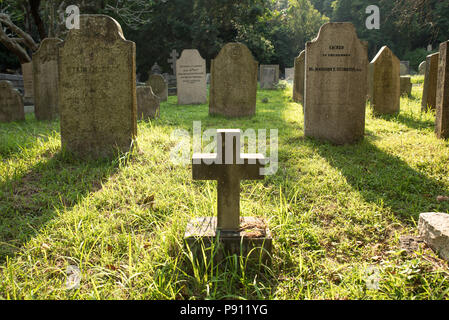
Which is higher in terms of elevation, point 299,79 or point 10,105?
point 299,79

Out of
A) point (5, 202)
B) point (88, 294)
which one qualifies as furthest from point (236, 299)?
point (5, 202)

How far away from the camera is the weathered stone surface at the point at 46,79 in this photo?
7.58 m

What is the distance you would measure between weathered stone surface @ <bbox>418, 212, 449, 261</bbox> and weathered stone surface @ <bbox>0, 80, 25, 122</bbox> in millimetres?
8337

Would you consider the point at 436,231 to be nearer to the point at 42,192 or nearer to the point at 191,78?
the point at 42,192

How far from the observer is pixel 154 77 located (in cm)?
1228

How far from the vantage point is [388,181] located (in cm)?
374

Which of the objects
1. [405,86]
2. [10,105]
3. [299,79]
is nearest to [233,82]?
[299,79]

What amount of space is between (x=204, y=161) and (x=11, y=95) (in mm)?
7425

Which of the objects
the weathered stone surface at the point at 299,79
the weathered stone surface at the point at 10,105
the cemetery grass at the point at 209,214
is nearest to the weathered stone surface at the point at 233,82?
the weathered stone surface at the point at 299,79

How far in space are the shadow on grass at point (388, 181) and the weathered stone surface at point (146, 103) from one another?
14.7 ft

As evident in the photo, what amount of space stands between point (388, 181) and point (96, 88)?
3.66 m

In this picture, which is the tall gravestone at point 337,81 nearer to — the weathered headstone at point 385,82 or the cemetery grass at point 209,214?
the cemetery grass at point 209,214

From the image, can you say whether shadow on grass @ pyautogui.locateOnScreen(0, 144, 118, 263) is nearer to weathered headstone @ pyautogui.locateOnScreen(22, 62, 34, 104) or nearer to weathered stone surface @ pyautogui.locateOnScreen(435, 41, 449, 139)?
weathered stone surface @ pyautogui.locateOnScreen(435, 41, 449, 139)

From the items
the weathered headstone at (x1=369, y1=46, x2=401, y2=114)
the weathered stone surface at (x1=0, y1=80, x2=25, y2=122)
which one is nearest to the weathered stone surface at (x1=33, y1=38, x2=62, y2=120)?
the weathered stone surface at (x1=0, y1=80, x2=25, y2=122)
